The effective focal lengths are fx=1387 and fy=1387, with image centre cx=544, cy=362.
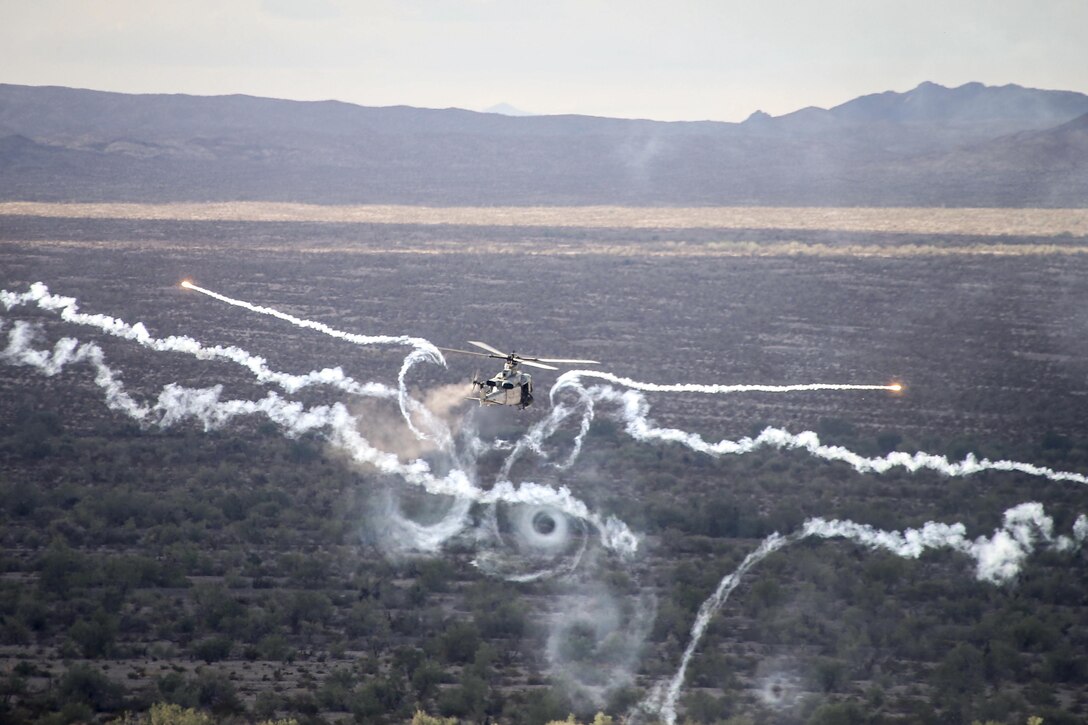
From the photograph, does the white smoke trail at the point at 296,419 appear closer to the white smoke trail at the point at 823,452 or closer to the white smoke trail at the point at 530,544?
the white smoke trail at the point at 530,544

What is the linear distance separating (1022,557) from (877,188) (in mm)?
150354

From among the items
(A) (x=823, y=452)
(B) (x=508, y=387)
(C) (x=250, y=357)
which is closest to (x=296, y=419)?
(C) (x=250, y=357)

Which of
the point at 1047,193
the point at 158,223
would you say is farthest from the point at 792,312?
the point at 1047,193

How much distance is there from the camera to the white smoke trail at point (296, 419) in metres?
48.9

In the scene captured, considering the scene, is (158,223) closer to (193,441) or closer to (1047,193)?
(193,441)

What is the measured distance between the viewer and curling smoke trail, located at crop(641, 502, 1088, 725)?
42.9 metres

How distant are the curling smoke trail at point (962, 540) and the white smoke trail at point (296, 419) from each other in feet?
15.2

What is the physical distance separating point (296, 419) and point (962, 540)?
2908 cm

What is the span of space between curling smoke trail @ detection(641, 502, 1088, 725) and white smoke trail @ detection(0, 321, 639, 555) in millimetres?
4643

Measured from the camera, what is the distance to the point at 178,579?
41.3 meters

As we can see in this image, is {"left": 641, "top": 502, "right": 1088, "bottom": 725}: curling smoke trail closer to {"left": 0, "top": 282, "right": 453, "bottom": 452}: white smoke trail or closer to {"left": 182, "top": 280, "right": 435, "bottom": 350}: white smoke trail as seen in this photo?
{"left": 182, "top": 280, "right": 435, "bottom": 350}: white smoke trail

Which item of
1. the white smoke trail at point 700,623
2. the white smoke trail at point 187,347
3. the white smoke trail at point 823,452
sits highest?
the white smoke trail at point 187,347

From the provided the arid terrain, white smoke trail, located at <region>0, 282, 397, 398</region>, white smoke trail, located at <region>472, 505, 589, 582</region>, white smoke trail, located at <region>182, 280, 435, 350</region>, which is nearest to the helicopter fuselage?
white smoke trail, located at <region>472, 505, 589, 582</region>

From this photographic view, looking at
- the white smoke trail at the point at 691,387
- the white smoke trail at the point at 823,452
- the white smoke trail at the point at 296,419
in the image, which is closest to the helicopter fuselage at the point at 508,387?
the white smoke trail at the point at 691,387
